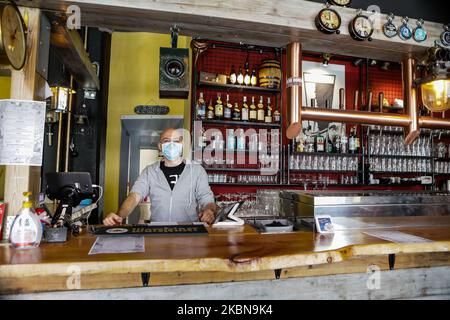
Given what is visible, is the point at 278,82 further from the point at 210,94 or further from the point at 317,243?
the point at 317,243

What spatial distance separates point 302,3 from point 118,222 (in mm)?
1951

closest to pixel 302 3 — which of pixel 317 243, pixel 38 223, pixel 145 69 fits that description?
pixel 317 243

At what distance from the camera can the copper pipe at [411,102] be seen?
2.49 m

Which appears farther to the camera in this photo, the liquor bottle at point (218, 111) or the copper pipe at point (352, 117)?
the liquor bottle at point (218, 111)

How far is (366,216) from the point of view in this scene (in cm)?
243

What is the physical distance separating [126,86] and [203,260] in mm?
4580

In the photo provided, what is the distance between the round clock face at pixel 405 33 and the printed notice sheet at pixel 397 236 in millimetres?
1515

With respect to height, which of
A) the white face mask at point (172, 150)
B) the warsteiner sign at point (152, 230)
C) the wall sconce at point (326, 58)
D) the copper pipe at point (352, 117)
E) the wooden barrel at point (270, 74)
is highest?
the wall sconce at point (326, 58)

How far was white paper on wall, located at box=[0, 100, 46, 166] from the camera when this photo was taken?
1650mm

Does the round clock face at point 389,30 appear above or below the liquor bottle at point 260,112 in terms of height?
above

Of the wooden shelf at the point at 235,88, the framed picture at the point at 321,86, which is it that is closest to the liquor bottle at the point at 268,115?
the wooden shelf at the point at 235,88

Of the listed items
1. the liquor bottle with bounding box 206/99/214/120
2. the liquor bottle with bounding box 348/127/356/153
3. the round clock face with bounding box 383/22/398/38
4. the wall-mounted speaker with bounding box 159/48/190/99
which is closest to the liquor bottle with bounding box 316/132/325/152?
the liquor bottle with bounding box 348/127/356/153

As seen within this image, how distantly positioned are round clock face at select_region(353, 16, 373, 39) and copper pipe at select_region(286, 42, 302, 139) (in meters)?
0.42

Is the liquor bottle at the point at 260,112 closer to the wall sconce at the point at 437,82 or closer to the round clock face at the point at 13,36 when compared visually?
the wall sconce at the point at 437,82
